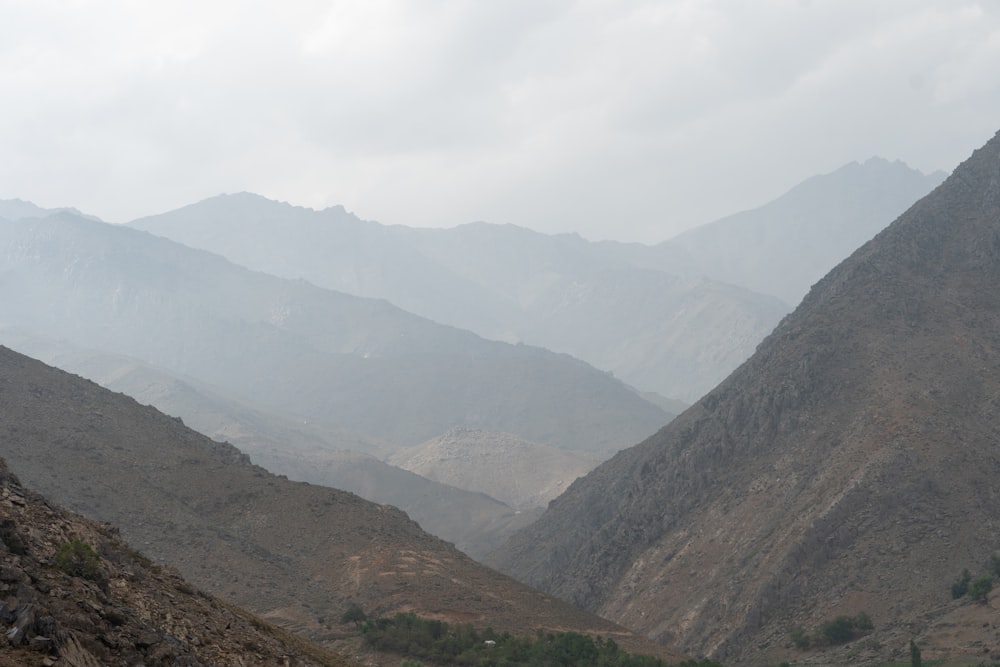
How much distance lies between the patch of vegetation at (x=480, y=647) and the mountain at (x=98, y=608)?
500 inches

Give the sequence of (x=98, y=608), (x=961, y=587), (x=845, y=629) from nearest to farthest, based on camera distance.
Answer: (x=98, y=608) < (x=961, y=587) < (x=845, y=629)

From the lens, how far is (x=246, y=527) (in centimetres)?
4828

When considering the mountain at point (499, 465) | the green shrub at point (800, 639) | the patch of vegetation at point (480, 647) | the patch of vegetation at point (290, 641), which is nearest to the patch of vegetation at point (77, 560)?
the patch of vegetation at point (290, 641)

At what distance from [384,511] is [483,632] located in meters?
16.8

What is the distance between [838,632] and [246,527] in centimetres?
3133

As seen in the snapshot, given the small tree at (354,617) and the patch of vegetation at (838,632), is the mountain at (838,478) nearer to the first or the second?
the patch of vegetation at (838,632)

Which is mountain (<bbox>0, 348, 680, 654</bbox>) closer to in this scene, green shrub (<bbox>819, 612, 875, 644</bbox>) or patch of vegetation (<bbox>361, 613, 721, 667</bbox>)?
patch of vegetation (<bbox>361, 613, 721, 667</bbox>)

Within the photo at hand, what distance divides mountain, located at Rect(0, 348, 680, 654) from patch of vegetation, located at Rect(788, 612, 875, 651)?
12.2 metres

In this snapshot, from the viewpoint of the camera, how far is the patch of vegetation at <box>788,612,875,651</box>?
5072 cm

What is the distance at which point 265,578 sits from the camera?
43.2m

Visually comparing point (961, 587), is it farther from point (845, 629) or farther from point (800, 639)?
point (800, 639)

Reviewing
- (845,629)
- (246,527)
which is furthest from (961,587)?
(246,527)

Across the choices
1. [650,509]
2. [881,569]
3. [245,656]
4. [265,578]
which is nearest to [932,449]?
[881,569]

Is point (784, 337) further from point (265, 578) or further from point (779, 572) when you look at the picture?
point (265, 578)
